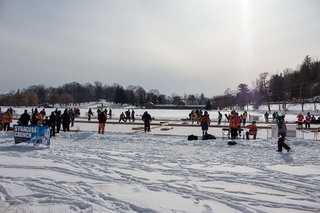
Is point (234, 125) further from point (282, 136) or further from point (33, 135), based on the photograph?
point (33, 135)

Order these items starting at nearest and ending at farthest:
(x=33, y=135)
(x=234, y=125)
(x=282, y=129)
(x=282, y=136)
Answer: (x=282, y=136) < (x=282, y=129) < (x=33, y=135) < (x=234, y=125)

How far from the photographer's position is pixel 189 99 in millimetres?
163500

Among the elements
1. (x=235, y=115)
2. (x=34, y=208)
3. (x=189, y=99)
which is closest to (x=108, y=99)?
(x=189, y=99)

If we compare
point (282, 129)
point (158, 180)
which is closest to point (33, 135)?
point (158, 180)

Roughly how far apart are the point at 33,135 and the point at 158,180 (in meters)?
8.61

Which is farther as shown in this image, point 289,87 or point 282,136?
point 289,87

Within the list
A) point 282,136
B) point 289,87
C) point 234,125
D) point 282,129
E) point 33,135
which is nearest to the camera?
point 282,136

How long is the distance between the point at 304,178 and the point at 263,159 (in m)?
2.86

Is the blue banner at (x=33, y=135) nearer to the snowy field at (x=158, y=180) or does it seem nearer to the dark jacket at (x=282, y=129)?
the snowy field at (x=158, y=180)

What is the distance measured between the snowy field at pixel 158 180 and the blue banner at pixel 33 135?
1135 mm

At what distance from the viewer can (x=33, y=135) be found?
527 inches

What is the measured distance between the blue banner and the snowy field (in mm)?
1135

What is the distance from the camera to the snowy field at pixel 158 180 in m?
5.62

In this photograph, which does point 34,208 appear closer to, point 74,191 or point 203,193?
point 74,191
